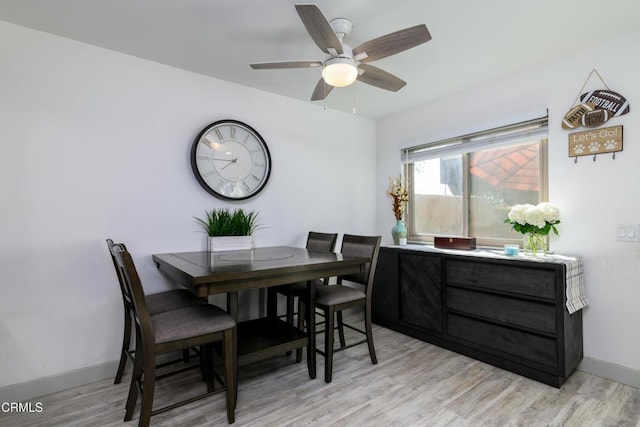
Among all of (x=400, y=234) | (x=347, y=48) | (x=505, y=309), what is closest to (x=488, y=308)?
(x=505, y=309)

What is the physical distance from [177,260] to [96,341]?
857mm

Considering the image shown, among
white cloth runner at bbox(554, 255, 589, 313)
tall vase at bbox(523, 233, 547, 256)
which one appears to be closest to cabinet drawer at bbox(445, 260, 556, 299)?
white cloth runner at bbox(554, 255, 589, 313)

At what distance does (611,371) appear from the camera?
2203 millimetres

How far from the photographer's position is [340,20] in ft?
6.25

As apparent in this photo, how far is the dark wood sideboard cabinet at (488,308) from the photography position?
213 cm

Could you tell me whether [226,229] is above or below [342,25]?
below

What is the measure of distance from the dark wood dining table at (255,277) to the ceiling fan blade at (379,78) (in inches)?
48.9

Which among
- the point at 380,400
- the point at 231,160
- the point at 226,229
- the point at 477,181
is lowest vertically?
the point at 380,400

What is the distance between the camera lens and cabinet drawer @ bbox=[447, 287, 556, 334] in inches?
85.0

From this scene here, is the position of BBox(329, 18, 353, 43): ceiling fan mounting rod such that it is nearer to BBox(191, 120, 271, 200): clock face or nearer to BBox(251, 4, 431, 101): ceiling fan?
BBox(251, 4, 431, 101): ceiling fan

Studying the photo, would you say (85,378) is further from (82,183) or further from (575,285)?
(575,285)

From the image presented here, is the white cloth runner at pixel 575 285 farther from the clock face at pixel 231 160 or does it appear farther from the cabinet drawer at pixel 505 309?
the clock face at pixel 231 160

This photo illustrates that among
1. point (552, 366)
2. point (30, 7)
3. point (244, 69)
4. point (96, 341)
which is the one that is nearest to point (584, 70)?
point (552, 366)

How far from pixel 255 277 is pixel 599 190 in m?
2.51
